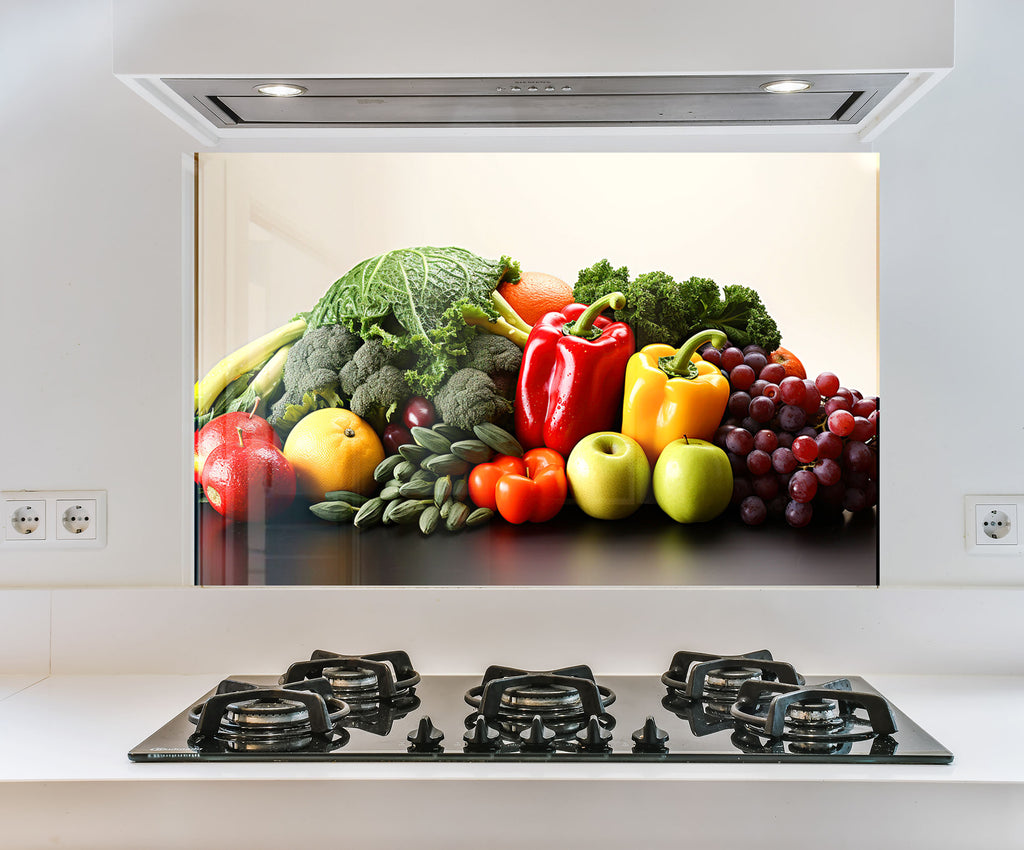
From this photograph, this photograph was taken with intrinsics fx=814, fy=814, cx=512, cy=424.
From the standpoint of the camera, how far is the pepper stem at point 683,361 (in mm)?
1214

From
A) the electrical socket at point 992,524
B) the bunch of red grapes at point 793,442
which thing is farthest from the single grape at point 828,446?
the electrical socket at point 992,524

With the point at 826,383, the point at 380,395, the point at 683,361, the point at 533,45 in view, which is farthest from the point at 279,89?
the point at 826,383

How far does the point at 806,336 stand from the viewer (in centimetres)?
122

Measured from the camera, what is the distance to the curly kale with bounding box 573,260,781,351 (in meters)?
1.23

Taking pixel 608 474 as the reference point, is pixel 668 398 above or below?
above

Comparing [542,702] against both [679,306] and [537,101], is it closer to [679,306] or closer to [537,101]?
[679,306]

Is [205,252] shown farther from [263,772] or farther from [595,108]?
[263,772]

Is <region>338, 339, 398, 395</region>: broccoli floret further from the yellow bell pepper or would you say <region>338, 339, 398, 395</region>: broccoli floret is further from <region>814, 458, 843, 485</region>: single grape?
<region>814, 458, 843, 485</region>: single grape

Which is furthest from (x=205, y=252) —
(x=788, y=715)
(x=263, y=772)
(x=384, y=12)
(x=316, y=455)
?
(x=788, y=715)

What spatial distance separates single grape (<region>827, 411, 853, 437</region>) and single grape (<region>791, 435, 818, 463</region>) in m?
0.04

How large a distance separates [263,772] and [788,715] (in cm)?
58

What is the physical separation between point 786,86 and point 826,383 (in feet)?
1.44

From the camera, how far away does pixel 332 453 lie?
1223 mm

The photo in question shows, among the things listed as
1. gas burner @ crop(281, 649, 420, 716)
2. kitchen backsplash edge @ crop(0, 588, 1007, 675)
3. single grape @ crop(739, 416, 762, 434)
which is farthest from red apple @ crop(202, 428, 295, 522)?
single grape @ crop(739, 416, 762, 434)
